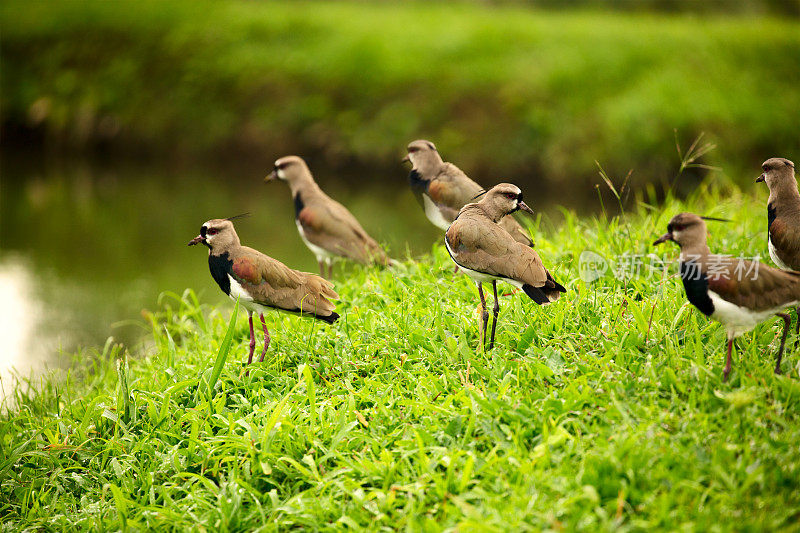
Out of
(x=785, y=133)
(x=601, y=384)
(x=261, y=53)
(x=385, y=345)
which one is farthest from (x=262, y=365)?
(x=261, y=53)

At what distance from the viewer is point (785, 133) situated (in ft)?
35.4

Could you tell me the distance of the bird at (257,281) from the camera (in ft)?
14.5

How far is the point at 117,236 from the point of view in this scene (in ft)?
34.2

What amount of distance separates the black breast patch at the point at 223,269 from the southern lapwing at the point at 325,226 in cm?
173

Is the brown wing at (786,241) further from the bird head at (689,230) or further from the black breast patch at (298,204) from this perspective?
the black breast patch at (298,204)

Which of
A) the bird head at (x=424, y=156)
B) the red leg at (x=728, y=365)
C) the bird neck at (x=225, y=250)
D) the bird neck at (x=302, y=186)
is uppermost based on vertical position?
the bird neck at (x=302, y=186)

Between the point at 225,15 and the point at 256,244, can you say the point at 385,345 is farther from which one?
the point at 225,15

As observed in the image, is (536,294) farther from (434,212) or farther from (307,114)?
(307,114)

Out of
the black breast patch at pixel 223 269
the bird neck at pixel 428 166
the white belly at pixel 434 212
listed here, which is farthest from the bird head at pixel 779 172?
the black breast patch at pixel 223 269

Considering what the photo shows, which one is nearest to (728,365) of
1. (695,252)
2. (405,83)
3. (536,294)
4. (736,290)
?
(736,290)

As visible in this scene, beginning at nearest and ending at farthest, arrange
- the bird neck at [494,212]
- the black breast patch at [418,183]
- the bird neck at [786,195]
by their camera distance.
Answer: the bird neck at [786,195], the bird neck at [494,212], the black breast patch at [418,183]

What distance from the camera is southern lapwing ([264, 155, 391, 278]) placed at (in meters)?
6.17

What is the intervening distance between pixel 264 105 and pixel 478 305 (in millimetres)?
10270

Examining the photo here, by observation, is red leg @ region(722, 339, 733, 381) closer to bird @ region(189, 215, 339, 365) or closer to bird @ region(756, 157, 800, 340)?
bird @ region(756, 157, 800, 340)
